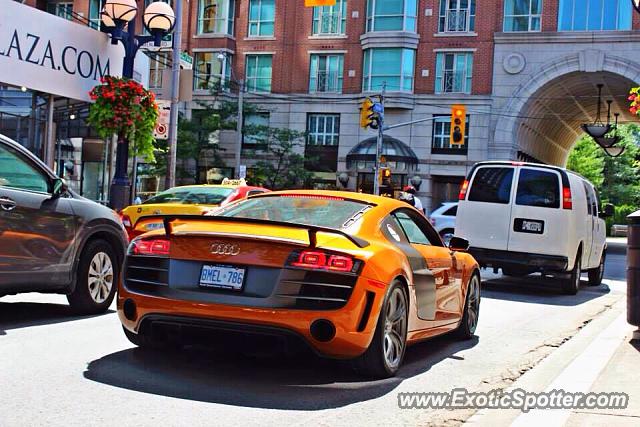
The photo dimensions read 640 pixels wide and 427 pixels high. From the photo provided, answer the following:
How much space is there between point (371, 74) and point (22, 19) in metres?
31.6

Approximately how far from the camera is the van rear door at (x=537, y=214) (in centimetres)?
1361

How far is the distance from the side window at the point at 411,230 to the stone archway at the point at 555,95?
123ft

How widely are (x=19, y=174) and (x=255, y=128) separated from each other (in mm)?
38934

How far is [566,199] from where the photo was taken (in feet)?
44.7

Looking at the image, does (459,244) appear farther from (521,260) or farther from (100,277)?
(521,260)

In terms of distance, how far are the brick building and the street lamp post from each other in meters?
26.9

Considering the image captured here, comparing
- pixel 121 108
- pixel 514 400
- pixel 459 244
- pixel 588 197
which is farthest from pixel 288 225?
pixel 121 108

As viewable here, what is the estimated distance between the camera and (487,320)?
397 inches

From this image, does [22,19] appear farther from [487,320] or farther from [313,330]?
[313,330]

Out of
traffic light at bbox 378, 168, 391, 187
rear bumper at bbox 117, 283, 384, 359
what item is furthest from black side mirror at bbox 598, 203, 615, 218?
traffic light at bbox 378, 168, 391, 187

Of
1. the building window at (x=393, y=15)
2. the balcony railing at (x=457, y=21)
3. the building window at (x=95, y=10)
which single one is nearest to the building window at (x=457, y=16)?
the balcony railing at (x=457, y=21)

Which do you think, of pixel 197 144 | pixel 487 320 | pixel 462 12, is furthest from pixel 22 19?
pixel 462 12

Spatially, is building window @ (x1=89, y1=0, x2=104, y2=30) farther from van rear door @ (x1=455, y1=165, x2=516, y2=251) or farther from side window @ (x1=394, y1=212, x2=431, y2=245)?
side window @ (x1=394, y1=212, x2=431, y2=245)

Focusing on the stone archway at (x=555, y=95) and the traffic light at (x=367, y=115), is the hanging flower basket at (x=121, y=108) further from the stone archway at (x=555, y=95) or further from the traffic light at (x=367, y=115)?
the stone archway at (x=555, y=95)
